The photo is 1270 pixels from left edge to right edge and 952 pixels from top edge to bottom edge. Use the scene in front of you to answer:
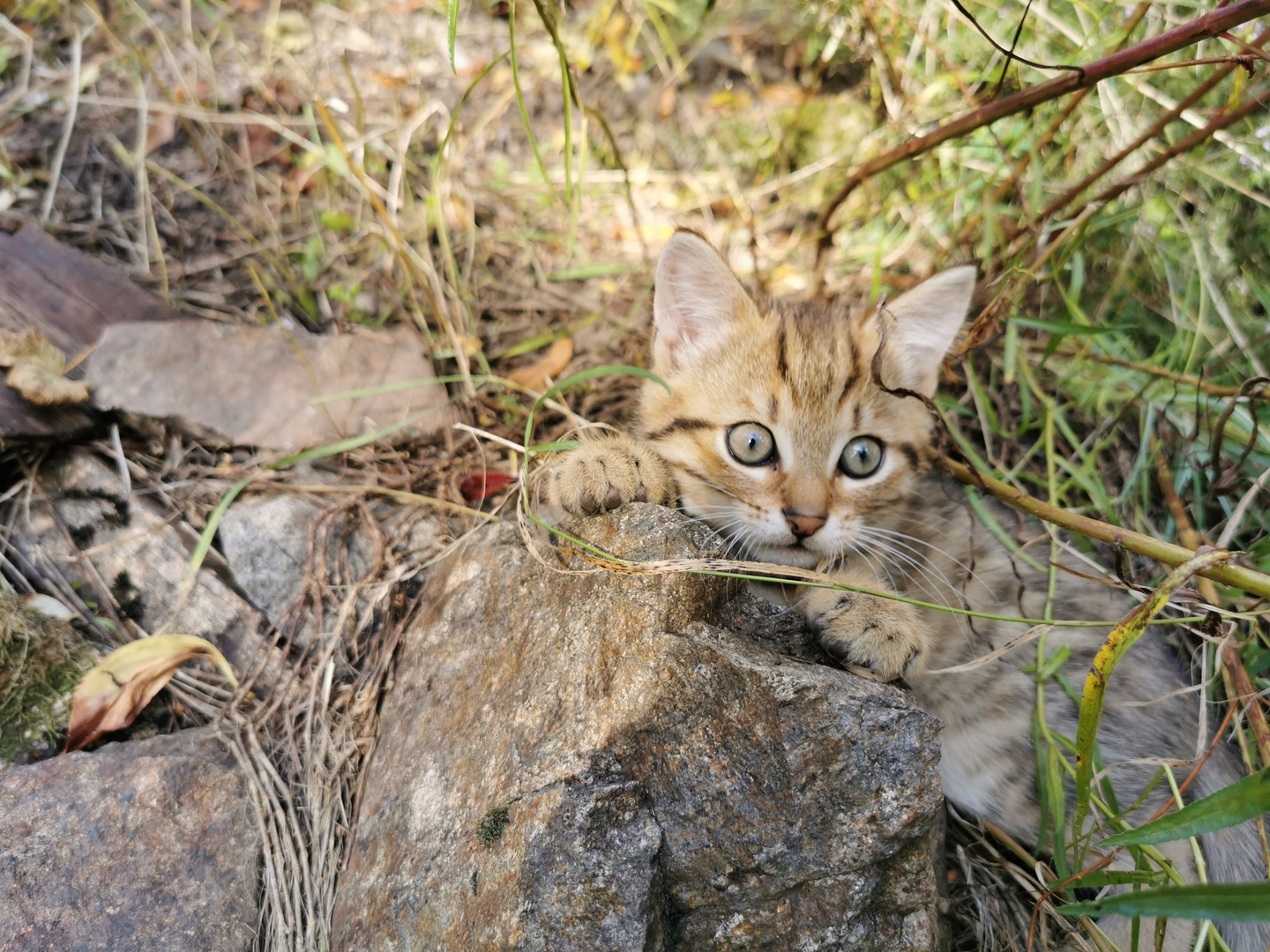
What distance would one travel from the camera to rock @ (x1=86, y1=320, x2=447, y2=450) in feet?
7.65

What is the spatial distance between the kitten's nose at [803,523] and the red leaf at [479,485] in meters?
0.91

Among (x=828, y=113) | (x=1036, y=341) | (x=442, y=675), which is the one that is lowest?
(x=442, y=675)

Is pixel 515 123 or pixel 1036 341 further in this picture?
pixel 515 123

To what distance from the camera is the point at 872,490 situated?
199cm

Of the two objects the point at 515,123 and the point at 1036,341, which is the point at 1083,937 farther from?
the point at 515,123

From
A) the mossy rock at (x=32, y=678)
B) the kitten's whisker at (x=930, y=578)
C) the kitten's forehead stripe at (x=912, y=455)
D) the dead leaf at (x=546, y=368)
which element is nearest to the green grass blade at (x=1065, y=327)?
the kitten's forehead stripe at (x=912, y=455)

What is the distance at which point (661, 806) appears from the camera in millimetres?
1435

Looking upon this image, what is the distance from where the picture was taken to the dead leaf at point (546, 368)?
2.71 m

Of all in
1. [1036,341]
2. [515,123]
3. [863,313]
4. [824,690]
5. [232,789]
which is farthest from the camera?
[515,123]

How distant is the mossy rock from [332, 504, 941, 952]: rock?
86 centimetres

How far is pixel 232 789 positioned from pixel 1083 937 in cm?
200

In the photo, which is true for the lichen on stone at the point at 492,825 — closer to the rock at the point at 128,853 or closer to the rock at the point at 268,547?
the rock at the point at 128,853

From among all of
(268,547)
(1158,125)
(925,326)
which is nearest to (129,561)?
(268,547)

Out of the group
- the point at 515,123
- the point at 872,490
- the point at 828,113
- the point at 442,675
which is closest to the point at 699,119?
the point at 828,113
